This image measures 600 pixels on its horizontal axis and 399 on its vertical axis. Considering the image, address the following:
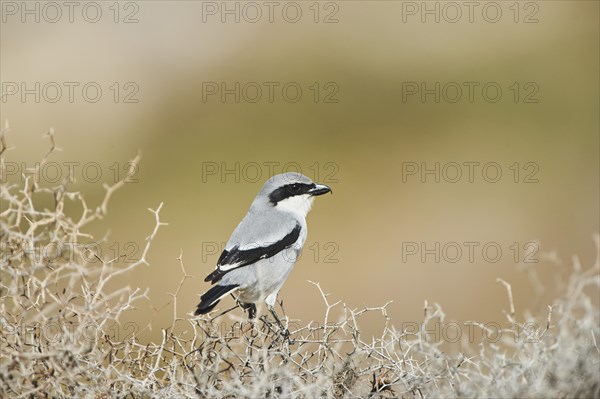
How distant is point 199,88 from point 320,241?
360 cm

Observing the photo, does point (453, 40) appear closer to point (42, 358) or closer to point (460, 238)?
point (460, 238)

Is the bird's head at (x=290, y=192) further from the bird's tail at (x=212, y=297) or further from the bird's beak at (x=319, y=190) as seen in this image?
the bird's tail at (x=212, y=297)

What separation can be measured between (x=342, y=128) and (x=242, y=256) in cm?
688

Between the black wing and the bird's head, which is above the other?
Result: the bird's head

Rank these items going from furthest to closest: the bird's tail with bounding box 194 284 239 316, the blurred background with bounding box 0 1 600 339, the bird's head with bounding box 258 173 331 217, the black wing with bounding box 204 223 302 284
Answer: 1. the blurred background with bounding box 0 1 600 339
2. the bird's head with bounding box 258 173 331 217
3. the black wing with bounding box 204 223 302 284
4. the bird's tail with bounding box 194 284 239 316

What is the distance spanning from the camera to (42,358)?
121 inches

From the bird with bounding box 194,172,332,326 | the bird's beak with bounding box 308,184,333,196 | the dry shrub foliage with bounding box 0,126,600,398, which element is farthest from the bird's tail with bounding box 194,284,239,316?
the bird's beak with bounding box 308,184,333,196

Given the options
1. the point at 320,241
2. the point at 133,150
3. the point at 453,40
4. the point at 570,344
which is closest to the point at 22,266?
the point at 570,344

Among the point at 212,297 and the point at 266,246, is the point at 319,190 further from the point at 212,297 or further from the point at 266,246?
the point at 212,297

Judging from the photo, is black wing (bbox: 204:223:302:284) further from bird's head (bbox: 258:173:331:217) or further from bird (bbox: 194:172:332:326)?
bird's head (bbox: 258:173:331:217)

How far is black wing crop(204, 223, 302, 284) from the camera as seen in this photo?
464 cm

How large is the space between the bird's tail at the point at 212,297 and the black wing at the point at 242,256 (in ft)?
0.44

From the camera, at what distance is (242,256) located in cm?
472

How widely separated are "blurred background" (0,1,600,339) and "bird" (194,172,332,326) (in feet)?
10.7
